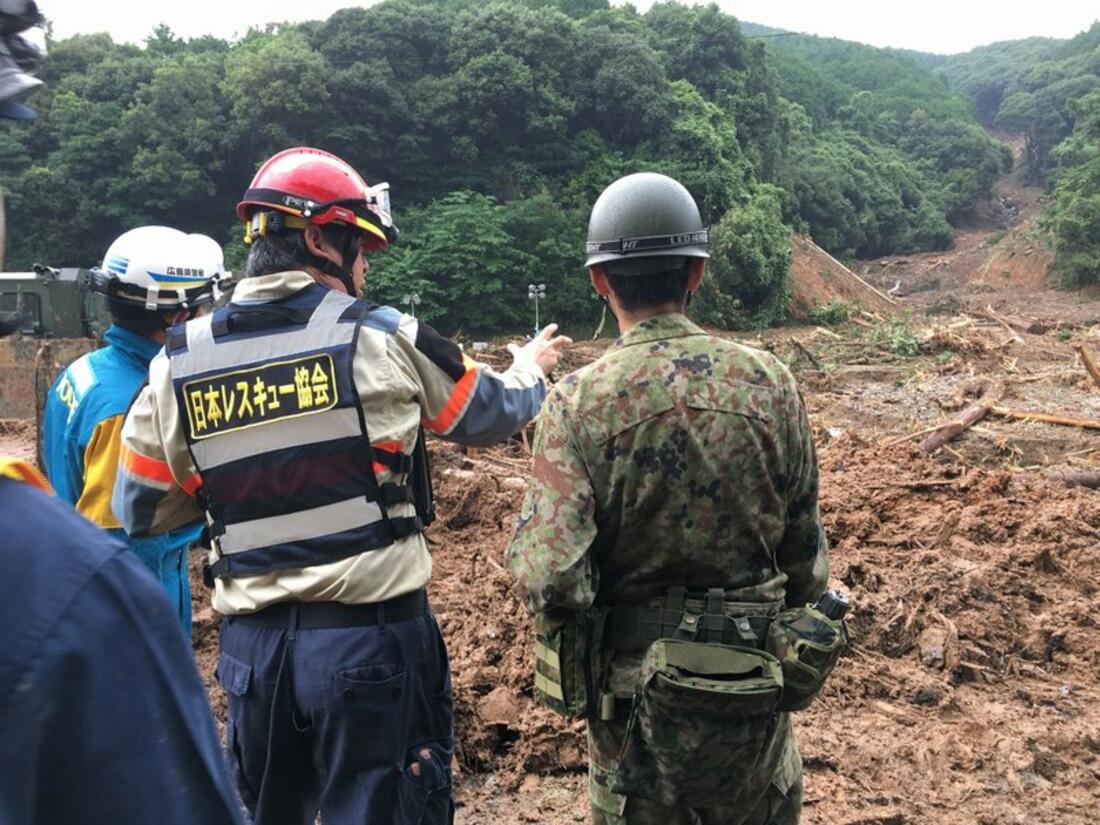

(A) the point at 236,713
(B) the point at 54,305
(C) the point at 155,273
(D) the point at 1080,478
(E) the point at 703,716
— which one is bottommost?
(D) the point at 1080,478

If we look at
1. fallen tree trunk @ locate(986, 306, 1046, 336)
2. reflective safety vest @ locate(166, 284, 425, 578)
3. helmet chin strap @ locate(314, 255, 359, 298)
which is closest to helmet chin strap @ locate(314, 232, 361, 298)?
helmet chin strap @ locate(314, 255, 359, 298)

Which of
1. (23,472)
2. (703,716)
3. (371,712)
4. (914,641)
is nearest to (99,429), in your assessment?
(371,712)

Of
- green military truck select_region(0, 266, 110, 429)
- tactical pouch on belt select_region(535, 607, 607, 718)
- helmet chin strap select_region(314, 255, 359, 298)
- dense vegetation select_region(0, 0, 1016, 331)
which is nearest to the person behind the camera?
tactical pouch on belt select_region(535, 607, 607, 718)

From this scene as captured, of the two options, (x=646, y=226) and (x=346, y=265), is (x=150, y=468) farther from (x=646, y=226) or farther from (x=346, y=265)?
(x=646, y=226)

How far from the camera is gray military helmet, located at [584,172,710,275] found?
2.27m

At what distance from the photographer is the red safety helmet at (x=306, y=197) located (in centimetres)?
240

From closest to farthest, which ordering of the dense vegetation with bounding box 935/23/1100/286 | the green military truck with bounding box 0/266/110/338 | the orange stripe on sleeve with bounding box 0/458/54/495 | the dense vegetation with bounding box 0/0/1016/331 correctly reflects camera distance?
the orange stripe on sleeve with bounding box 0/458/54/495 < the green military truck with bounding box 0/266/110/338 < the dense vegetation with bounding box 0/0/1016/331 < the dense vegetation with bounding box 935/23/1100/286

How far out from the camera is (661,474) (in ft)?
7.09

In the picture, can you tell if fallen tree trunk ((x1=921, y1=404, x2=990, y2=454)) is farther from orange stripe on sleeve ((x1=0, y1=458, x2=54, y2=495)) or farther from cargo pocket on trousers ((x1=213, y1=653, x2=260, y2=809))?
orange stripe on sleeve ((x1=0, y1=458, x2=54, y2=495))

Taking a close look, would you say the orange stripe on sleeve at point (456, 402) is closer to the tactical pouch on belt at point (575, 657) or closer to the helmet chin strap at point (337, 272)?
the helmet chin strap at point (337, 272)

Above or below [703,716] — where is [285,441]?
above

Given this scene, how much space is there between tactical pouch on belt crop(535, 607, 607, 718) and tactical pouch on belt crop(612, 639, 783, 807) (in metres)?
0.15

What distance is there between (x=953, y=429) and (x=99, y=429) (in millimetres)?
9889

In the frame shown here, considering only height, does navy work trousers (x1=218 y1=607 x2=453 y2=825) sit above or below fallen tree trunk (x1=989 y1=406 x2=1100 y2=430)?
above
